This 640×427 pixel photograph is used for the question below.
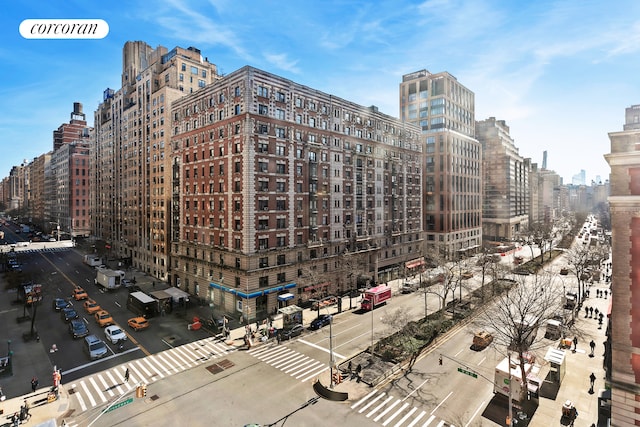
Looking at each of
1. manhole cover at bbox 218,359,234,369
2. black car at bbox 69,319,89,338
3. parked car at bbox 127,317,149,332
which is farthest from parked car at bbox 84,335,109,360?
manhole cover at bbox 218,359,234,369

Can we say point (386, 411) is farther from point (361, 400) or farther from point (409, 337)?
point (409, 337)

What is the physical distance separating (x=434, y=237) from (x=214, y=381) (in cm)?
7884

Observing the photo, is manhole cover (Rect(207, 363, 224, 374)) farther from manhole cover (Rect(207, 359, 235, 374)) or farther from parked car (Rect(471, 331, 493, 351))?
parked car (Rect(471, 331, 493, 351))

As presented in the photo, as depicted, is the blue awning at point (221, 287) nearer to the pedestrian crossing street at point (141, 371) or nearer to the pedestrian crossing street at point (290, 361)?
the pedestrian crossing street at point (141, 371)

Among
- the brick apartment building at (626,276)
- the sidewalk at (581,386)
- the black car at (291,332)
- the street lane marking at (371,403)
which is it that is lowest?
the sidewalk at (581,386)

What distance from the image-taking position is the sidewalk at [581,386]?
92.2 ft

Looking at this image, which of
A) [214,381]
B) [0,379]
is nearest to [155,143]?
[0,379]

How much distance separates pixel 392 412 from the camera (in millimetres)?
28953

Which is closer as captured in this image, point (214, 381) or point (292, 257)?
point (214, 381)

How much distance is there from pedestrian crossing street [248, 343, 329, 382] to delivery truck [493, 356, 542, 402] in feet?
55.9

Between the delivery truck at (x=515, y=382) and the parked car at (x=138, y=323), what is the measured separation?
45.8 m

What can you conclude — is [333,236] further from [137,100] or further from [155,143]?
[137,100]

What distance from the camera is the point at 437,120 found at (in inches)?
4085

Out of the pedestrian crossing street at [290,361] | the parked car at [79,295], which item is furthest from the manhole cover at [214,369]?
the parked car at [79,295]
